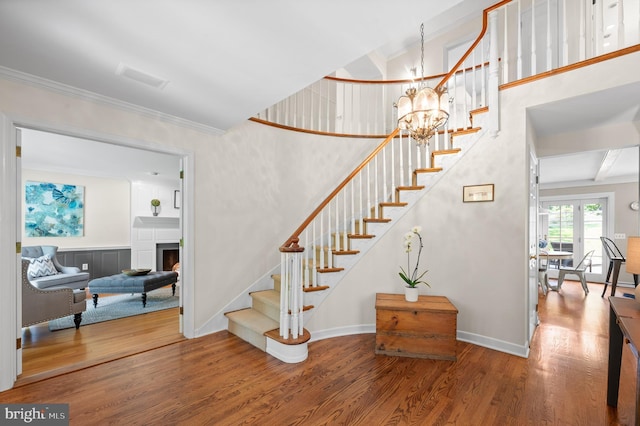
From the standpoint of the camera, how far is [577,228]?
7.30 m

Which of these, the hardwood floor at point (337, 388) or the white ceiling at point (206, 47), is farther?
the hardwood floor at point (337, 388)

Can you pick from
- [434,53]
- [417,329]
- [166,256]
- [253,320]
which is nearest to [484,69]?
[434,53]

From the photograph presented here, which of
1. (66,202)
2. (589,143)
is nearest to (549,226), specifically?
(589,143)

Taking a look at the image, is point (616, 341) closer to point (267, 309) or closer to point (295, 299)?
point (295, 299)

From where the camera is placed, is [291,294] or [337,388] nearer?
[337,388]

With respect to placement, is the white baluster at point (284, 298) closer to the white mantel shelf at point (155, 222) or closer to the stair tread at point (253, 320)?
the stair tread at point (253, 320)

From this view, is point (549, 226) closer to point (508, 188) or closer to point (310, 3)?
point (508, 188)

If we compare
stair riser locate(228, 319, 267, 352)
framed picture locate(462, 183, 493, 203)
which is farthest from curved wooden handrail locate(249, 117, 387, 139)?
stair riser locate(228, 319, 267, 352)

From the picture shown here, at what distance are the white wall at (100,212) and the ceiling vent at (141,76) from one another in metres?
5.35

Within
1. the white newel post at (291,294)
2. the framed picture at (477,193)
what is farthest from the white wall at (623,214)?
the white newel post at (291,294)

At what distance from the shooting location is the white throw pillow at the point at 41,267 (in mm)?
4535

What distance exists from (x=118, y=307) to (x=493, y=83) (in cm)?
591

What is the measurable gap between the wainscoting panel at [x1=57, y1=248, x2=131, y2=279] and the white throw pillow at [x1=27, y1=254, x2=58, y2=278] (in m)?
1.12

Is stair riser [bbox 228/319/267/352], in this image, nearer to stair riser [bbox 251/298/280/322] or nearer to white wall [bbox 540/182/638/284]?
stair riser [bbox 251/298/280/322]
